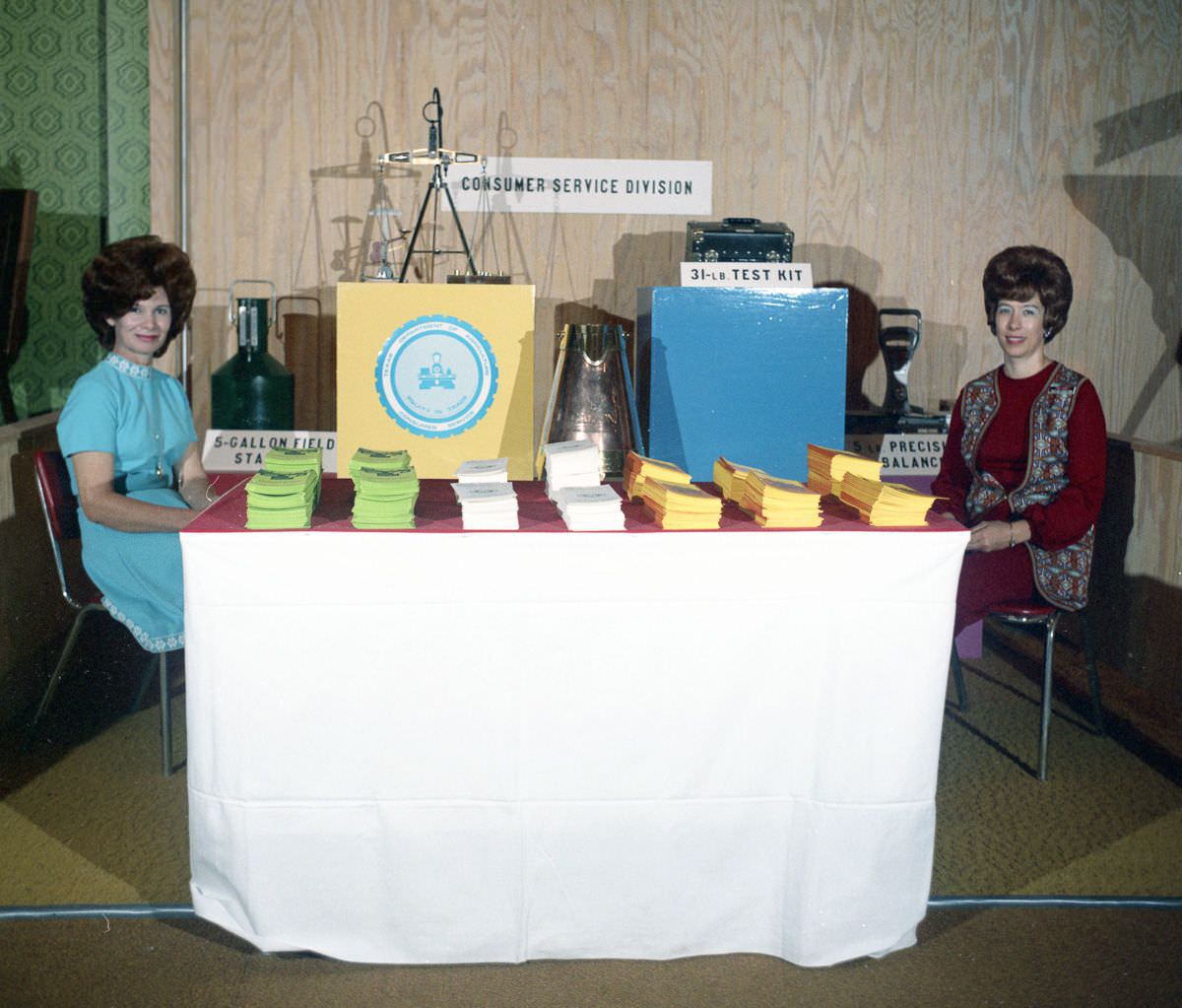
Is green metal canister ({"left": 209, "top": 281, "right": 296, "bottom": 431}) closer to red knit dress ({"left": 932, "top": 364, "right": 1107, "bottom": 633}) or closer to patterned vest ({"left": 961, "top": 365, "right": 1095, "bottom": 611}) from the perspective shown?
red knit dress ({"left": 932, "top": 364, "right": 1107, "bottom": 633})

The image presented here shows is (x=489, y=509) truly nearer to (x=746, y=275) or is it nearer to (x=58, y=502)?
(x=746, y=275)

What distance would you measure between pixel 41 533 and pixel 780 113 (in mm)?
2895

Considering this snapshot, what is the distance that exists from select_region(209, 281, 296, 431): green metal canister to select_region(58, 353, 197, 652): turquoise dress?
2.59ft

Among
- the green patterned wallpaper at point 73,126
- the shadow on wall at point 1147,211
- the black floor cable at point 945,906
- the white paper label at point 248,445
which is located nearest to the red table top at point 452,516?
the black floor cable at point 945,906

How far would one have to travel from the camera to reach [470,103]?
424 cm

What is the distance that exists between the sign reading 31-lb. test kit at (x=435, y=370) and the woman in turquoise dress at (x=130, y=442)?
55 cm

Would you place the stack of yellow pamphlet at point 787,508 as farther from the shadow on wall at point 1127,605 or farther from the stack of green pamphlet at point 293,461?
the shadow on wall at point 1127,605

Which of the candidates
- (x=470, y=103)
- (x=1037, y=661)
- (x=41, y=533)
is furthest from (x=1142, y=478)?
(x=41, y=533)

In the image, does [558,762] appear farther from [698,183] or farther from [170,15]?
[170,15]

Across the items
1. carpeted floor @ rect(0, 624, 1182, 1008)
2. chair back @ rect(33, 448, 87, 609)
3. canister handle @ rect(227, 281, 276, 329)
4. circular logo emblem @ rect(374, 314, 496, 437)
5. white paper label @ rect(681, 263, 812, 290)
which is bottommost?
carpeted floor @ rect(0, 624, 1182, 1008)

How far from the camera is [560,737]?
204 cm

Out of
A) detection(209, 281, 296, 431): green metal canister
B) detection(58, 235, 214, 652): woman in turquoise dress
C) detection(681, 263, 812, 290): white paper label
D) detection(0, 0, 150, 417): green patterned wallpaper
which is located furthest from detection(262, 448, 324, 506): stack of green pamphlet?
detection(0, 0, 150, 417): green patterned wallpaper

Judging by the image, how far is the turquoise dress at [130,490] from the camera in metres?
2.93

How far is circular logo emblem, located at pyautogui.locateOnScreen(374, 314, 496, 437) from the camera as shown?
8.82ft
